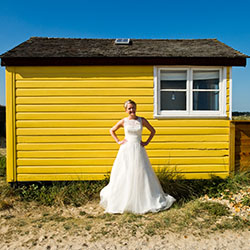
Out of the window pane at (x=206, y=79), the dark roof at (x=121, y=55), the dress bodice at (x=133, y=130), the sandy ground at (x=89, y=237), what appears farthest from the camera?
the window pane at (x=206, y=79)

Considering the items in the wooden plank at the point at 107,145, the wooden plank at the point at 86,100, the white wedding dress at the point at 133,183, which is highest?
the wooden plank at the point at 86,100

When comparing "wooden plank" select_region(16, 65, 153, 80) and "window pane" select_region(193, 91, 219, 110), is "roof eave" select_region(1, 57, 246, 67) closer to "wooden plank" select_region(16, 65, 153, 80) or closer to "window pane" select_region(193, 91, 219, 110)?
"wooden plank" select_region(16, 65, 153, 80)

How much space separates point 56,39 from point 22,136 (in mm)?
3106

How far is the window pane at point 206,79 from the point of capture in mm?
5344

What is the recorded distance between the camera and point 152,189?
168 inches

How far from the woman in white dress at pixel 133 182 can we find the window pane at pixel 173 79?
1513mm

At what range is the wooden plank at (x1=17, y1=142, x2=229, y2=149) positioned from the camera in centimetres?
524

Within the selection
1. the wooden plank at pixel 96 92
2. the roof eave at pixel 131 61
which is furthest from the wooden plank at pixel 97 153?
the roof eave at pixel 131 61

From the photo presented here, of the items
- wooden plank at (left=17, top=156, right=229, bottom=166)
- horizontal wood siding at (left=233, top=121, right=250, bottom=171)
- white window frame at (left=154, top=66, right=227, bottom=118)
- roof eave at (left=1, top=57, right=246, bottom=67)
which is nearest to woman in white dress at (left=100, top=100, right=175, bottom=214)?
wooden plank at (left=17, top=156, right=229, bottom=166)

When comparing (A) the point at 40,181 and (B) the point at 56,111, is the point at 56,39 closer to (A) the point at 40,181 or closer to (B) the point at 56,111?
(B) the point at 56,111

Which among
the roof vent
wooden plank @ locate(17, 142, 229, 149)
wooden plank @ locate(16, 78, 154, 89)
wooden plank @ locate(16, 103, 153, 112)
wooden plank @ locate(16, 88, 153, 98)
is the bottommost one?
wooden plank @ locate(17, 142, 229, 149)

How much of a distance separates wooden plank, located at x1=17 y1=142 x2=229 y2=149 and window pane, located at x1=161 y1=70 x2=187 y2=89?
140 centimetres

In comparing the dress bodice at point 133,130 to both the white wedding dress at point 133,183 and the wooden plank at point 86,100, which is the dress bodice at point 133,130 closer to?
the white wedding dress at point 133,183

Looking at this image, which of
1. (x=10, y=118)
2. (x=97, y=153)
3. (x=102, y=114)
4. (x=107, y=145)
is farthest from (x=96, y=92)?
(x=10, y=118)
